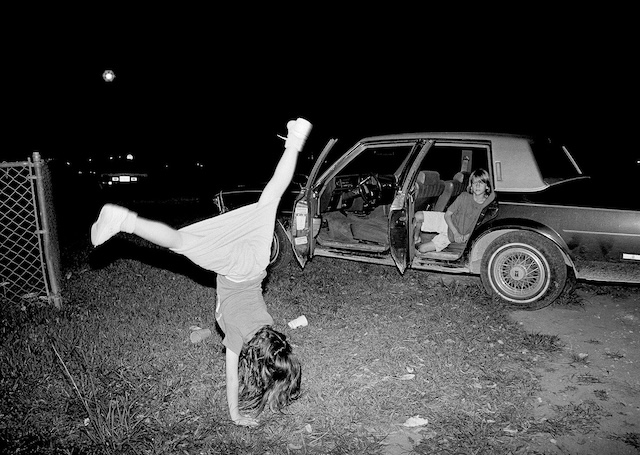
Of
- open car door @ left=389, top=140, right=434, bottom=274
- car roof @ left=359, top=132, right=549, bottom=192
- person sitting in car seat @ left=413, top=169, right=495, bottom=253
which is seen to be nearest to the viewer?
car roof @ left=359, top=132, right=549, bottom=192

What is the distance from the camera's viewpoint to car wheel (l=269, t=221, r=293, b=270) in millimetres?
6410

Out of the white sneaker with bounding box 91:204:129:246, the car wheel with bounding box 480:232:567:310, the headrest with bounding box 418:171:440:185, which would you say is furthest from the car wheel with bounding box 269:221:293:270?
the white sneaker with bounding box 91:204:129:246

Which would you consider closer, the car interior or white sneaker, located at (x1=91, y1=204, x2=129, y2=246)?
white sneaker, located at (x1=91, y1=204, x2=129, y2=246)

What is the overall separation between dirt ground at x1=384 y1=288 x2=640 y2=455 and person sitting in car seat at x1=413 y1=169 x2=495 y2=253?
1.21 m

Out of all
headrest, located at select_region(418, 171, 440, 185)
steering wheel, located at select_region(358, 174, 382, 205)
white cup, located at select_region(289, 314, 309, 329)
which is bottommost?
white cup, located at select_region(289, 314, 309, 329)

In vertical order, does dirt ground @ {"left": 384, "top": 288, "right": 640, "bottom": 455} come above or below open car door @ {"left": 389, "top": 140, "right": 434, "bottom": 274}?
below

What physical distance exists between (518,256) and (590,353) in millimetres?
1304

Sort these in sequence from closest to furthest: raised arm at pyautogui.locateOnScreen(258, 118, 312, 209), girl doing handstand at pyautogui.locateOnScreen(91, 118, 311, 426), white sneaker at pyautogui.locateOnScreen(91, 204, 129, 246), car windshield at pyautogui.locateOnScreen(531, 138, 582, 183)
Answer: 1. white sneaker at pyautogui.locateOnScreen(91, 204, 129, 246)
2. girl doing handstand at pyautogui.locateOnScreen(91, 118, 311, 426)
3. raised arm at pyautogui.locateOnScreen(258, 118, 312, 209)
4. car windshield at pyautogui.locateOnScreen(531, 138, 582, 183)

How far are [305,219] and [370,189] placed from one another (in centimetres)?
153

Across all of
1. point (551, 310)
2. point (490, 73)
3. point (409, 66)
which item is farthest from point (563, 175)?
point (409, 66)

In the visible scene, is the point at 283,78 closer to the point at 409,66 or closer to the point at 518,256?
the point at 409,66

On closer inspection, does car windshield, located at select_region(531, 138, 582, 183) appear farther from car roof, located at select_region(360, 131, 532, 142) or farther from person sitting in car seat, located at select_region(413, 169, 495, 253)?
person sitting in car seat, located at select_region(413, 169, 495, 253)

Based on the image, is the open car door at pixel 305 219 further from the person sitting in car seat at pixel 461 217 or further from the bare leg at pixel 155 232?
the bare leg at pixel 155 232

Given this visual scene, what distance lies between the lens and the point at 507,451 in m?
2.80
